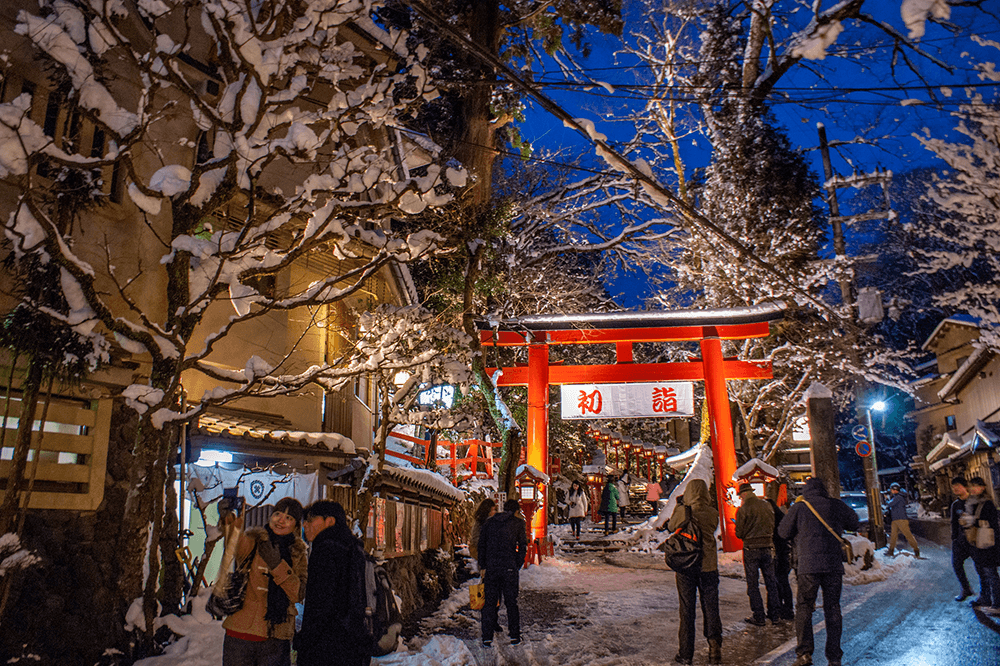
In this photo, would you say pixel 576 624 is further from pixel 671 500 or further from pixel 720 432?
pixel 720 432

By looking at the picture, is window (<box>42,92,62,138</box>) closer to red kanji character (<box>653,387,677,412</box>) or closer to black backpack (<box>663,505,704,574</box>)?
black backpack (<box>663,505,704,574</box>)

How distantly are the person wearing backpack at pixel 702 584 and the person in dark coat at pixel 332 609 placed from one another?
372 cm

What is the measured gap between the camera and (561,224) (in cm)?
2394

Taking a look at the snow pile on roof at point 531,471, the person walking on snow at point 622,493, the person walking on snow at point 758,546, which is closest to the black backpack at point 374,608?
the person walking on snow at point 758,546

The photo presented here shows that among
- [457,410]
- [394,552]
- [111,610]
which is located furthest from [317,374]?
[457,410]

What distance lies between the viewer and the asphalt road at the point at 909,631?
6.63 m

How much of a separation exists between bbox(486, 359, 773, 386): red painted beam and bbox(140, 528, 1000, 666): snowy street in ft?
20.9

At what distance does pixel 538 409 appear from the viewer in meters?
18.6

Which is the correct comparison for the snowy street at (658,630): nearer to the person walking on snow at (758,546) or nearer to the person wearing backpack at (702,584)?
the person wearing backpack at (702,584)

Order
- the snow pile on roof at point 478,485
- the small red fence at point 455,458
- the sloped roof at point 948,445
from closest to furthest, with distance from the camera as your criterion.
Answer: the small red fence at point 455,458, the snow pile on roof at point 478,485, the sloped roof at point 948,445

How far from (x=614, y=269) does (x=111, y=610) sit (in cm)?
2184

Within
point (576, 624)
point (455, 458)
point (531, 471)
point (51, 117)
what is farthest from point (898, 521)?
point (51, 117)

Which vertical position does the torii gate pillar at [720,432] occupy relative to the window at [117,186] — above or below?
below

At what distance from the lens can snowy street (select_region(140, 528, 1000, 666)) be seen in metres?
6.82
